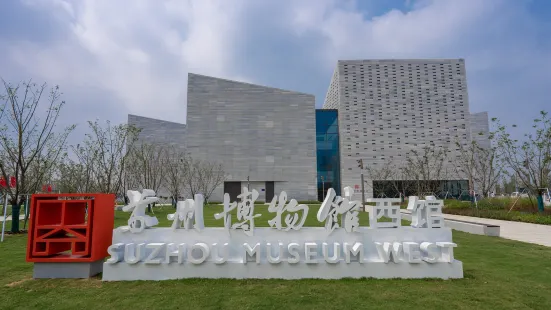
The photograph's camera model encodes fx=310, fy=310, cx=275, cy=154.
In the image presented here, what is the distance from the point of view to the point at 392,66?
51344mm

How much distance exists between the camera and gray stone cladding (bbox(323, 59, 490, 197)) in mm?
50219

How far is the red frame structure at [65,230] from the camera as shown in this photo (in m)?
6.27

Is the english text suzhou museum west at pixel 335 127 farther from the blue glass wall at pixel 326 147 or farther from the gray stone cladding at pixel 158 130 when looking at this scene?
the gray stone cladding at pixel 158 130

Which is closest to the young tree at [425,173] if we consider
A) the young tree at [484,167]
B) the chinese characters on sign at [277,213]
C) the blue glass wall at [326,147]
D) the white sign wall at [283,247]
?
the young tree at [484,167]

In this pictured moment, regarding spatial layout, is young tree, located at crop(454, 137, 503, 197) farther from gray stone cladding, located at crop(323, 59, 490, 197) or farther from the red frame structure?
the red frame structure

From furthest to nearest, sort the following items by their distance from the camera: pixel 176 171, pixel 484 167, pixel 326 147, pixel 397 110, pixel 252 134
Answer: pixel 326 147, pixel 397 110, pixel 252 134, pixel 176 171, pixel 484 167

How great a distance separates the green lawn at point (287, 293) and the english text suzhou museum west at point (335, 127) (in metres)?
41.2

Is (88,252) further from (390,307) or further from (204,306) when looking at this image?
(390,307)

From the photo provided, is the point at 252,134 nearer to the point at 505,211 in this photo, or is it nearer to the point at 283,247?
the point at 505,211

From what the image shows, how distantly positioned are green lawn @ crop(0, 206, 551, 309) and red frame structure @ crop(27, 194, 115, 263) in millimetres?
506

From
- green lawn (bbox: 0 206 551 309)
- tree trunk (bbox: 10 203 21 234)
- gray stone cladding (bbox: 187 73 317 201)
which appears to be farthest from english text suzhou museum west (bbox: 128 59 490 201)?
green lawn (bbox: 0 206 551 309)

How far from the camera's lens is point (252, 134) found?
1896 inches

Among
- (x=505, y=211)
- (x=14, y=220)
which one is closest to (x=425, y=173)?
(x=505, y=211)

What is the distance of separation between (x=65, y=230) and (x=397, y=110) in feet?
169
